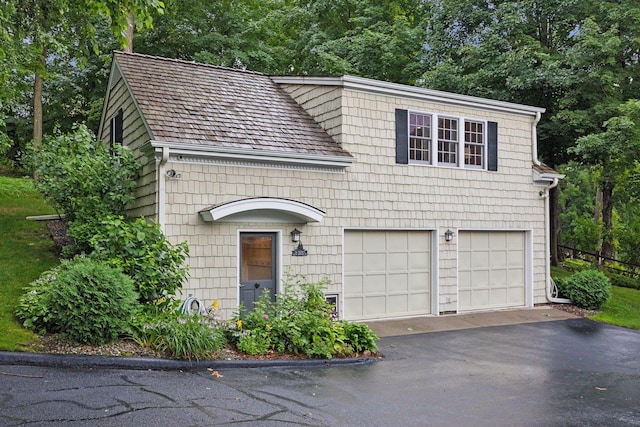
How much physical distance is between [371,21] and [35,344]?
21931mm

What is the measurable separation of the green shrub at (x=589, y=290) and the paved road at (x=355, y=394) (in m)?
5.73

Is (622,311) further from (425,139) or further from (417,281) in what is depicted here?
(425,139)

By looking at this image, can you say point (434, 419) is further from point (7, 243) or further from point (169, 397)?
point (7, 243)

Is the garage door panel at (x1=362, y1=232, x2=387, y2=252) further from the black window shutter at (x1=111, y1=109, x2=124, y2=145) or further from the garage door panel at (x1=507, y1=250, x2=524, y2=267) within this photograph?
the black window shutter at (x1=111, y1=109, x2=124, y2=145)

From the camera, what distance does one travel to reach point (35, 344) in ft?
24.9

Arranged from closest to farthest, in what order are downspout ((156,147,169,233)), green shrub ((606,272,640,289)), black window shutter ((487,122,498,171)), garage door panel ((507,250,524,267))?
downspout ((156,147,169,233)) → black window shutter ((487,122,498,171)) → garage door panel ((507,250,524,267)) → green shrub ((606,272,640,289))

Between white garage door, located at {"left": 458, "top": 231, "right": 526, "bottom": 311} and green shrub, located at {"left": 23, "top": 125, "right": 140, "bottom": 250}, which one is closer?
green shrub, located at {"left": 23, "top": 125, "right": 140, "bottom": 250}

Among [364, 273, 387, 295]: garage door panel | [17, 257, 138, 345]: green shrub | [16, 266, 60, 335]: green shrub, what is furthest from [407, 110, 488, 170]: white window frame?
[16, 266, 60, 335]: green shrub

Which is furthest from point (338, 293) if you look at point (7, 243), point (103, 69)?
point (103, 69)

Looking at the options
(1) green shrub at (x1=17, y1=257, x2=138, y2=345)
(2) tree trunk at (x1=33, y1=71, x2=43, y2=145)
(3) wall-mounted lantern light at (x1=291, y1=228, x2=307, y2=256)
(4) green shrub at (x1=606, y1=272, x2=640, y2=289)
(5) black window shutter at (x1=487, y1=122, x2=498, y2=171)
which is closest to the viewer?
(1) green shrub at (x1=17, y1=257, x2=138, y2=345)

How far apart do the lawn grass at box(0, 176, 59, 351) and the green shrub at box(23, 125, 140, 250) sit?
1.33 meters

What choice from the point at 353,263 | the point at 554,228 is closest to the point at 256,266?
the point at 353,263

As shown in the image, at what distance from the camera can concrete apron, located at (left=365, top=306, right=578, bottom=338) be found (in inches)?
476

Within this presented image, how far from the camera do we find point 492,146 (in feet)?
48.3
